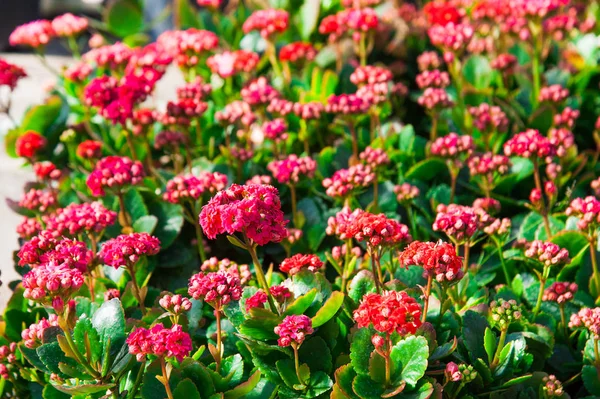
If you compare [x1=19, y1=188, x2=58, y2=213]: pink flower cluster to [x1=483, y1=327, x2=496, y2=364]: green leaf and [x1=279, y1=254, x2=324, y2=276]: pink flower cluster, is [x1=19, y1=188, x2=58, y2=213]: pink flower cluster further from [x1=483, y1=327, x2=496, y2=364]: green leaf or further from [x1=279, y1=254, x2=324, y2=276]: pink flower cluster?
[x1=483, y1=327, x2=496, y2=364]: green leaf

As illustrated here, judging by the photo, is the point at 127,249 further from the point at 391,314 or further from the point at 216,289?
the point at 391,314

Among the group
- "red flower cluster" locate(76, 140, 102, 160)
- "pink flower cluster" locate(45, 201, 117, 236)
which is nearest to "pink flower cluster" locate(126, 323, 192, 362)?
"pink flower cluster" locate(45, 201, 117, 236)

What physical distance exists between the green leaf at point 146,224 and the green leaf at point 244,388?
2.42ft

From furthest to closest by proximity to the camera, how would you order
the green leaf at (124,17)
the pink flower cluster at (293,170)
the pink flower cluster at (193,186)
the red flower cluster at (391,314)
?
the green leaf at (124,17)
the pink flower cluster at (293,170)
the pink flower cluster at (193,186)
the red flower cluster at (391,314)

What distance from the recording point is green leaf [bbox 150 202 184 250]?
221cm

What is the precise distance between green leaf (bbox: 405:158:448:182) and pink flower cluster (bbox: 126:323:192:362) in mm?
1223

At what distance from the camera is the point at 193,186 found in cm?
200

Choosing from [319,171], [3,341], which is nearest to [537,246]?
[319,171]

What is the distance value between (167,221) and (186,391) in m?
0.84

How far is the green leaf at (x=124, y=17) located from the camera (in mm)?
3713

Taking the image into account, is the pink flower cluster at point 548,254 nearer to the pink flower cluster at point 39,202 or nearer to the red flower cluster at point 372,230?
the red flower cluster at point 372,230

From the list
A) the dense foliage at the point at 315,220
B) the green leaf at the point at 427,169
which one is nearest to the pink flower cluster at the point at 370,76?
the dense foliage at the point at 315,220

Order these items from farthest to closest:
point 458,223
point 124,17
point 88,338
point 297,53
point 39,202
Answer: point 124,17 → point 297,53 → point 39,202 → point 458,223 → point 88,338

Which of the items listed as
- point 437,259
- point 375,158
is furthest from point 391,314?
point 375,158
